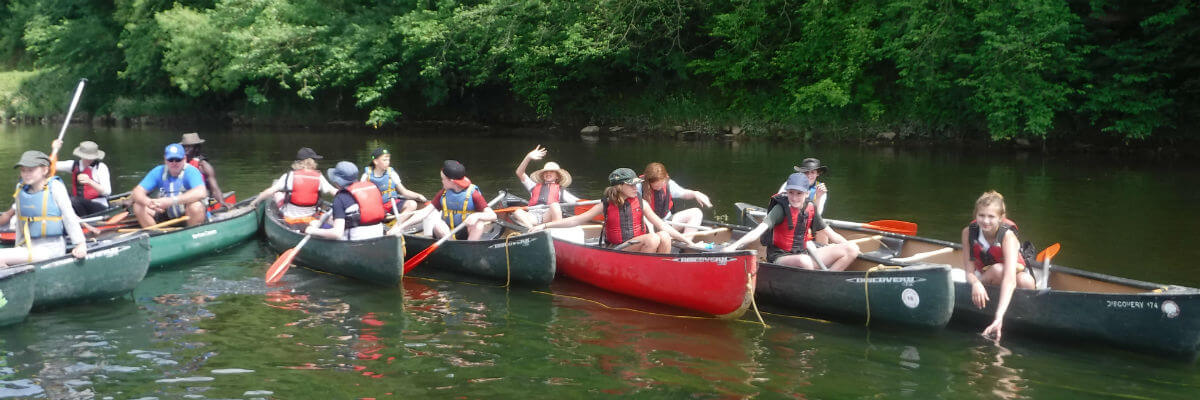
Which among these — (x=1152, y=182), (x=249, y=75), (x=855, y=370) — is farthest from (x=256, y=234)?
(x=249, y=75)

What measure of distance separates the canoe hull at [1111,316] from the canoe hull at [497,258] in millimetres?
3429

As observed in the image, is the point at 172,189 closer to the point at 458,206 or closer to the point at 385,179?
the point at 385,179

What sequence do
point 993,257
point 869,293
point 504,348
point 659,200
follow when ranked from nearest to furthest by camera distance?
point 993,257, point 504,348, point 869,293, point 659,200

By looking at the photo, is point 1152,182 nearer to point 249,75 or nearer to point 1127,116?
point 1127,116

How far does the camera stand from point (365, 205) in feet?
30.6

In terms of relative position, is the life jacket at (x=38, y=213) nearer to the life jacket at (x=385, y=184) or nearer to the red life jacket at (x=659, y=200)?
the life jacket at (x=385, y=184)

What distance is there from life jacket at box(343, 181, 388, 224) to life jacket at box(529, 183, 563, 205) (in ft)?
5.98

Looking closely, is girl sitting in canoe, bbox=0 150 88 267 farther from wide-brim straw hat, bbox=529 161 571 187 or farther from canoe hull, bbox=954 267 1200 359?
canoe hull, bbox=954 267 1200 359

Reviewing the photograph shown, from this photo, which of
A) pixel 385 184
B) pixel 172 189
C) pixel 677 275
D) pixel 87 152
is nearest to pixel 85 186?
pixel 87 152

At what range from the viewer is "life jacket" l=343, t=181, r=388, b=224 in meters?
9.27

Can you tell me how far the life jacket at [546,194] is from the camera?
1051cm

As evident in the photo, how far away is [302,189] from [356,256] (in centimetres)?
217

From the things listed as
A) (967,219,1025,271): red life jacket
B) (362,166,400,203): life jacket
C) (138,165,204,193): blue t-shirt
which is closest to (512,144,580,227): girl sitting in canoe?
(362,166,400,203): life jacket

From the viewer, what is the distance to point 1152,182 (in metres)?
16.6
